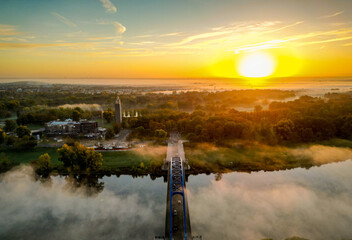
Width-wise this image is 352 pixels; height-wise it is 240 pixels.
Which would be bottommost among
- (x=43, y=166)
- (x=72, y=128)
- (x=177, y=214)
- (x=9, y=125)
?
(x=177, y=214)

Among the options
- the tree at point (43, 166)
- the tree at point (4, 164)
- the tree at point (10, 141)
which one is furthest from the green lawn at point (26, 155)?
the tree at point (43, 166)

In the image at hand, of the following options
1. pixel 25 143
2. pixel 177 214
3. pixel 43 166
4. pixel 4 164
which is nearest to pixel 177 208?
pixel 177 214

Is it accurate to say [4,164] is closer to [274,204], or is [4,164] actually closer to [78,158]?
[78,158]

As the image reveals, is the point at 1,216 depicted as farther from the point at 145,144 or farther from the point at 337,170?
the point at 337,170

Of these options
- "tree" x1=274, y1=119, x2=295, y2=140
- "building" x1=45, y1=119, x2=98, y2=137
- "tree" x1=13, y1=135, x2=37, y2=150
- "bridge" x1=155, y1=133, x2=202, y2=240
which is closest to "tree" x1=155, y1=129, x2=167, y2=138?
"bridge" x1=155, y1=133, x2=202, y2=240

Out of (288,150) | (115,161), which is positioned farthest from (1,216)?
(288,150)

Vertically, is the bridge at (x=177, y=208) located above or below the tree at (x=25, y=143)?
below

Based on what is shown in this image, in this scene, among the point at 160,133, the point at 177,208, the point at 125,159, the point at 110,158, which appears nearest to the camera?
the point at 177,208

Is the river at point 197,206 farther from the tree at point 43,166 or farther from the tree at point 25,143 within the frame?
the tree at point 25,143

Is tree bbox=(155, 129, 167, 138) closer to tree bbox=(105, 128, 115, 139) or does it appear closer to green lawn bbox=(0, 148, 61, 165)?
tree bbox=(105, 128, 115, 139)

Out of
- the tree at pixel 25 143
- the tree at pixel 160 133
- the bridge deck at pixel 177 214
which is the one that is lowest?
the bridge deck at pixel 177 214
